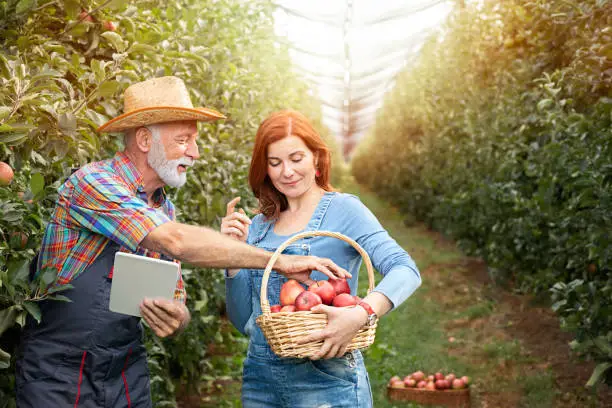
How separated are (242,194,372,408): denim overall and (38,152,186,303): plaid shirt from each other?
496 millimetres

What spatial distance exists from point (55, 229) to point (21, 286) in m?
0.21

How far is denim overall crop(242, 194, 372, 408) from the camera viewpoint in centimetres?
239

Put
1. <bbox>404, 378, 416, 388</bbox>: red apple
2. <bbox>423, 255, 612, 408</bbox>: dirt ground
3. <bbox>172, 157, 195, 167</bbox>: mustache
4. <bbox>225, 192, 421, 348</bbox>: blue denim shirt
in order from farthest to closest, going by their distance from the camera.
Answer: <bbox>404, 378, 416, 388</bbox>: red apple → <bbox>423, 255, 612, 408</bbox>: dirt ground → <bbox>172, 157, 195, 167</bbox>: mustache → <bbox>225, 192, 421, 348</bbox>: blue denim shirt

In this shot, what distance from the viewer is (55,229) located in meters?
2.36

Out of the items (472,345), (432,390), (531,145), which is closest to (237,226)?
(432,390)

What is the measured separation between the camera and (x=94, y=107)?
3.06 meters

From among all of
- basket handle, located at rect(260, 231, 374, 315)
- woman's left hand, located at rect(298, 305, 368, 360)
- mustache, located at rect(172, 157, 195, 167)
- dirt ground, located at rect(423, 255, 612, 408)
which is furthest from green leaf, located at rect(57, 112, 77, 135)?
dirt ground, located at rect(423, 255, 612, 408)

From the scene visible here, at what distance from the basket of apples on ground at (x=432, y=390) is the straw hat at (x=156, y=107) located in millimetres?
3364

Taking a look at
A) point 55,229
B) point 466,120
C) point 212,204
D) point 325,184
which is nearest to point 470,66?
point 466,120

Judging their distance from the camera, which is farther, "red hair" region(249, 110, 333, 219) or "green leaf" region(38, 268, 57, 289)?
"red hair" region(249, 110, 333, 219)

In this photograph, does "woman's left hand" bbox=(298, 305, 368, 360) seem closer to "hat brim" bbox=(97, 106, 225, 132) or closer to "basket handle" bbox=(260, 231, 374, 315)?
"basket handle" bbox=(260, 231, 374, 315)

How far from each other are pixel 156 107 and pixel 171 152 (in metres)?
0.16

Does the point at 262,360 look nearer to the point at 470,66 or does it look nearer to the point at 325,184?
the point at 325,184

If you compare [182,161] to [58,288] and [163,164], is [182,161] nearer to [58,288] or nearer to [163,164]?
[163,164]
